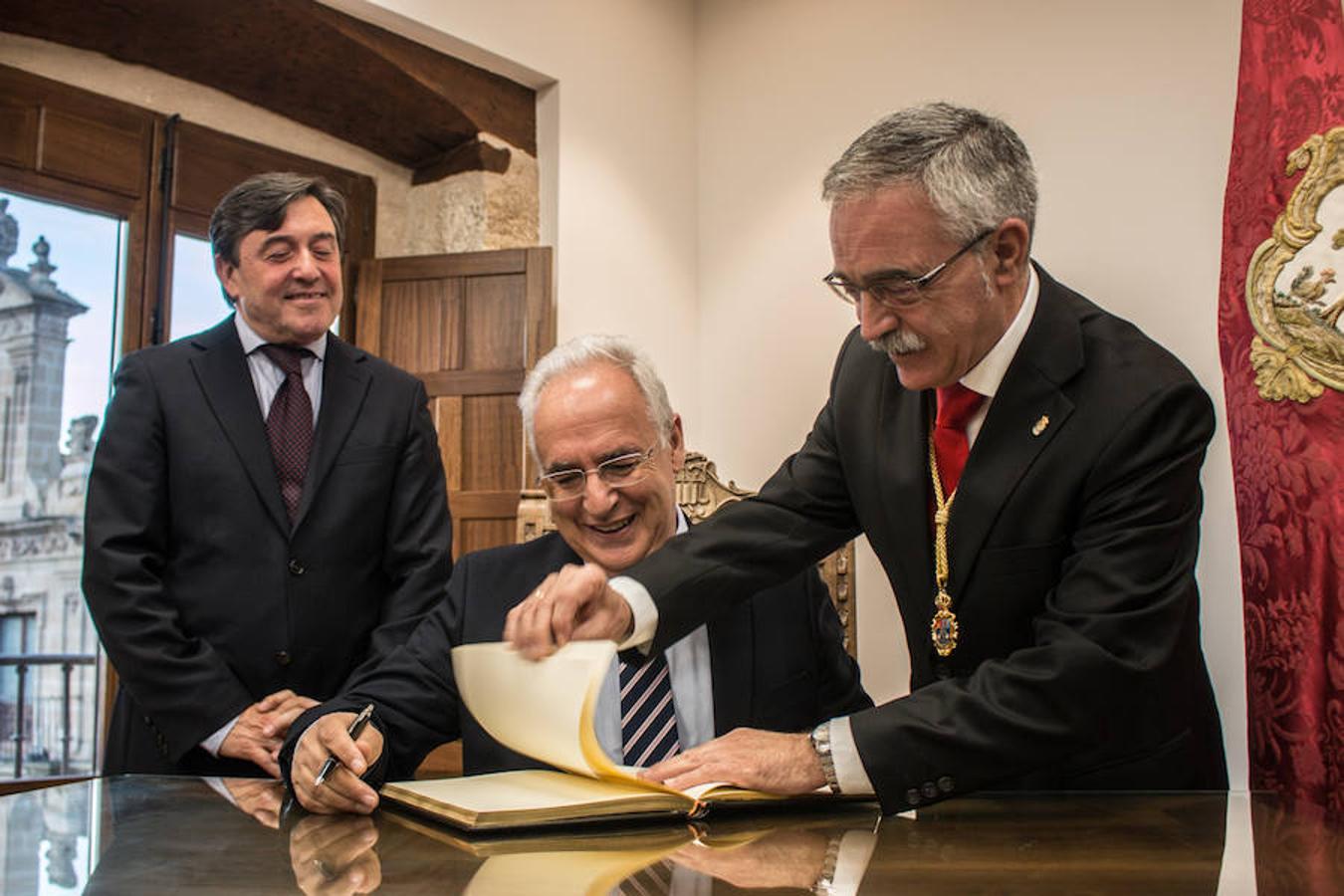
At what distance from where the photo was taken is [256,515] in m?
2.59

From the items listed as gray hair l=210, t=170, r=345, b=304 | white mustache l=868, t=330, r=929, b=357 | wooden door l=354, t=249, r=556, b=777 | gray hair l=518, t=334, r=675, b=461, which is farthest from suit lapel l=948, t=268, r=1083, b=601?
wooden door l=354, t=249, r=556, b=777

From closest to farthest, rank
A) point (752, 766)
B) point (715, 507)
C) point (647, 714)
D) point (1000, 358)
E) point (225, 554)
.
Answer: point (752, 766) → point (1000, 358) → point (647, 714) → point (225, 554) → point (715, 507)

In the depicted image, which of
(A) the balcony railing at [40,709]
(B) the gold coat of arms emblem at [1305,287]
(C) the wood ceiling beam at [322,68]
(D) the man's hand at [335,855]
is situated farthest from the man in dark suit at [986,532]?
(C) the wood ceiling beam at [322,68]

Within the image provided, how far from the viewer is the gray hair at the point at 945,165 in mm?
1542

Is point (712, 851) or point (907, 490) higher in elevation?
point (907, 490)

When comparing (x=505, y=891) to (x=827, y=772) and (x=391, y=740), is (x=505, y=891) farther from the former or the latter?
(x=391, y=740)

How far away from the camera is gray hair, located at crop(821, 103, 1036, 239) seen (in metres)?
1.54

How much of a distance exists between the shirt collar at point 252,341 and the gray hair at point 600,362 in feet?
2.88

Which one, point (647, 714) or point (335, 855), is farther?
point (647, 714)

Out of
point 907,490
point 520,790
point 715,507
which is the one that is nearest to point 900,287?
point 907,490

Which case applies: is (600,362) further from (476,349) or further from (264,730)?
(476,349)

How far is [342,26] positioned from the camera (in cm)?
484

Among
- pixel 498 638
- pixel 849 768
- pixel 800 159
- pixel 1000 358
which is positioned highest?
pixel 800 159

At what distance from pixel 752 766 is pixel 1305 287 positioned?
1.28 meters
